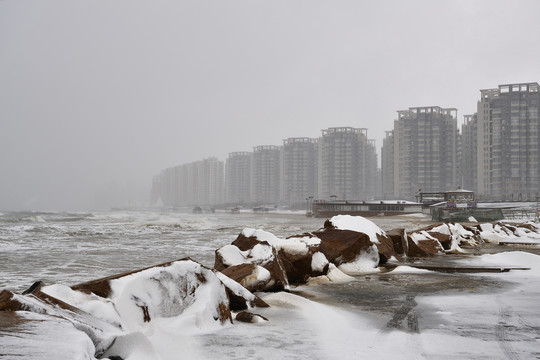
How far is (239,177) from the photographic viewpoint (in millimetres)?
183000

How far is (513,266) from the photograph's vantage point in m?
7.95

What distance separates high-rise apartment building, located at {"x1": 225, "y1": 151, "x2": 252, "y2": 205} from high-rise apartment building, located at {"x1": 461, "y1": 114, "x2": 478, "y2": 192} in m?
84.2

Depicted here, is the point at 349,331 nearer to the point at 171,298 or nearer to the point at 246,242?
the point at 171,298

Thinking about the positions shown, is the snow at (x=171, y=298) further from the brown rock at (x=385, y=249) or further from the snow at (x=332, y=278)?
the brown rock at (x=385, y=249)

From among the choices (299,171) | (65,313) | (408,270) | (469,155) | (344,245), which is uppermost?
(469,155)

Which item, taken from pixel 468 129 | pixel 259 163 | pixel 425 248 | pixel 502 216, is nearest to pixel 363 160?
pixel 468 129

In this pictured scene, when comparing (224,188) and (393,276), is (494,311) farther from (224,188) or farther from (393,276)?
(224,188)

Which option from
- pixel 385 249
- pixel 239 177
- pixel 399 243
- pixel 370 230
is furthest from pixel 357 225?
pixel 239 177

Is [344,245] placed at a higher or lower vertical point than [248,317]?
higher

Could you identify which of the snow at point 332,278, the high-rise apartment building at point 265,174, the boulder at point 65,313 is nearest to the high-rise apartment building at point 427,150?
the high-rise apartment building at point 265,174

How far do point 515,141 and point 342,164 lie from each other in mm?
52523

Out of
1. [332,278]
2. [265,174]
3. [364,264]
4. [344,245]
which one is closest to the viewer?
[332,278]

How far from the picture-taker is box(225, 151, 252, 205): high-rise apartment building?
18025cm

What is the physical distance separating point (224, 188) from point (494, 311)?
7686 inches
